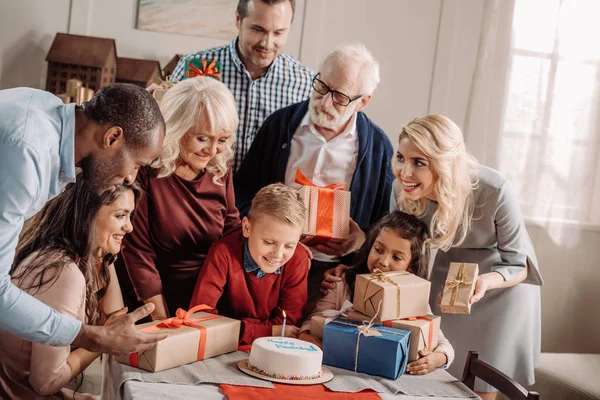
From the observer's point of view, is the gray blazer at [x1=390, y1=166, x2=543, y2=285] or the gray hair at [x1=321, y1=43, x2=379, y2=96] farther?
the gray hair at [x1=321, y1=43, x2=379, y2=96]

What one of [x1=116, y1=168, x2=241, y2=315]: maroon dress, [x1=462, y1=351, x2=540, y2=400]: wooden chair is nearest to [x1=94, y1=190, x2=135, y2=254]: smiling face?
[x1=116, y1=168, x2=241, y2=315]: maroon dress

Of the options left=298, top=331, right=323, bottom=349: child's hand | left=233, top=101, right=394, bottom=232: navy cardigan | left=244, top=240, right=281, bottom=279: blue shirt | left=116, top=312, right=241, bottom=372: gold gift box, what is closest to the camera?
left=116, top=312, right=241, bottom=372: gold gift box

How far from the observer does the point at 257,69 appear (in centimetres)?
364

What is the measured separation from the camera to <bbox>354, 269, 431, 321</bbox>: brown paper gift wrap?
7.38ft

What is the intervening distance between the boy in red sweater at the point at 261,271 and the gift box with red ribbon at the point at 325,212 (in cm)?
19

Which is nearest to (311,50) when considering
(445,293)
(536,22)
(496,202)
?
(536,22)

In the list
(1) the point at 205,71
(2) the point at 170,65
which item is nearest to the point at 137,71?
(2) the point at 170,65

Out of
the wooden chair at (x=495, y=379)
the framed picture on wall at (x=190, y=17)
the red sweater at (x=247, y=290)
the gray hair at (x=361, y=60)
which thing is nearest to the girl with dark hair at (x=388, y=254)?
the red sweater at (x=247, y=290)

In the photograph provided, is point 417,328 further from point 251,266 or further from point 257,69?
point 257,69

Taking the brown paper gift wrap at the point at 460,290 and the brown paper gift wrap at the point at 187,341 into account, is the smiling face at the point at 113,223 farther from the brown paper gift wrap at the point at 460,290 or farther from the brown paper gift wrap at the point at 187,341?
the brown paper gift wrap at the point at 460,290

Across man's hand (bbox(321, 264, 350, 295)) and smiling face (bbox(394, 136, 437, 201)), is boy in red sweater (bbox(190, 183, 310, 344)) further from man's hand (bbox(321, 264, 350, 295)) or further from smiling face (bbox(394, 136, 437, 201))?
smiling face (bbox(394, 136, 437, 201))

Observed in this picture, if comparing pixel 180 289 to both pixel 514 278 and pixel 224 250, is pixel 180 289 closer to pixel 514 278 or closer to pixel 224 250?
pixel 224 250

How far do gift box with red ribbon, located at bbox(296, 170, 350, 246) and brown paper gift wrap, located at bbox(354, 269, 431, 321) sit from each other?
0.46 meters

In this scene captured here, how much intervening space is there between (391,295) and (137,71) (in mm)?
2677
